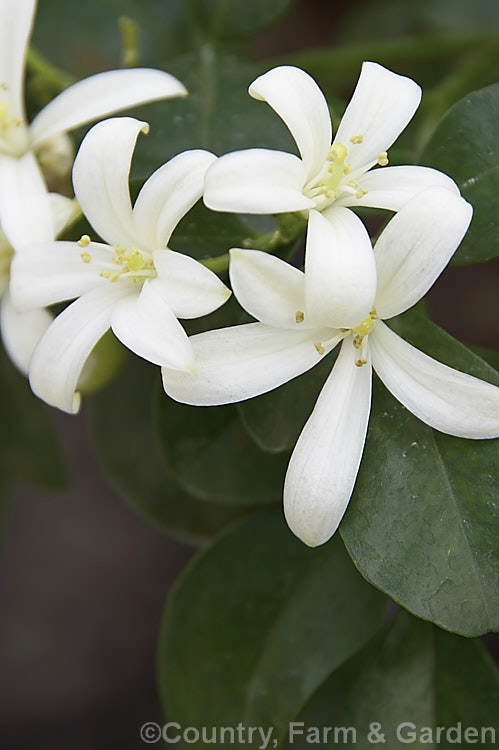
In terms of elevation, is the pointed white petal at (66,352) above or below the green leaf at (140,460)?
above

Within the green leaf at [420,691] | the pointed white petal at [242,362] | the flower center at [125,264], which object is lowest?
the green leaf at [420,691]

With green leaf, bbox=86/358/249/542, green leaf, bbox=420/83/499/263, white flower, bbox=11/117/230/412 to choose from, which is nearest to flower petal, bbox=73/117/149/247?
white flower, bbox=11/117/230/412

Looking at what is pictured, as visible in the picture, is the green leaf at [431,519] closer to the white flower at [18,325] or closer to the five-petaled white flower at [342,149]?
the five-petaled white flower at [342,149]

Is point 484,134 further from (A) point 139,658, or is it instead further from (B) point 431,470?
(A) point 139,658

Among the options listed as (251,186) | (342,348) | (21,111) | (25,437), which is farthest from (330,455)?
(25,437)

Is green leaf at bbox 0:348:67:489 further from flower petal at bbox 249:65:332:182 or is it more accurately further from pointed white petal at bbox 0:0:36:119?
flower petal at bbox 249:65:332:182

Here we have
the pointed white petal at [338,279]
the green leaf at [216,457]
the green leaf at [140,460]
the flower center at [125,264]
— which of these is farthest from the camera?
the green leaf at [140,460]

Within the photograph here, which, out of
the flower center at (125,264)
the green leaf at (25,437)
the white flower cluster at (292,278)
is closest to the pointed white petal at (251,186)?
the white flower cluster at (292,278)

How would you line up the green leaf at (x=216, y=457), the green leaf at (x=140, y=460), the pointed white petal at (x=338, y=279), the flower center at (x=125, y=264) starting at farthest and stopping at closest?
the green leaf at (x=140, y=460) < the green leaf at (x=216, y=457) < the flower center at (x=125, y=264) < the pointed white petal at (x=338, y=279)
